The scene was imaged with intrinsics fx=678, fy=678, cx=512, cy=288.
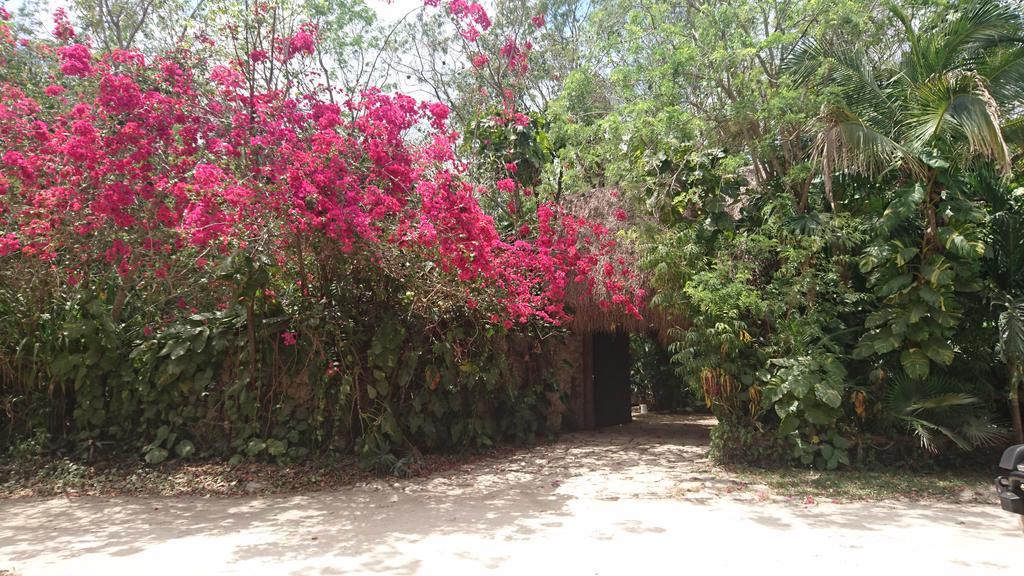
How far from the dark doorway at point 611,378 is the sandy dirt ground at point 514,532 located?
156 inches

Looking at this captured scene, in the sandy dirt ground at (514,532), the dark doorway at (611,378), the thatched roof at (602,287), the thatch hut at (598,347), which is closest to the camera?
the sandy dirt ground at (514,532)

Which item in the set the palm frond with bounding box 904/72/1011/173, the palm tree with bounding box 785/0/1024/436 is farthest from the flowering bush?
the palm frond with bounding box 904/72/1011/173

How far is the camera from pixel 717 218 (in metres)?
7.23

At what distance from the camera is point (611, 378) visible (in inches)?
432

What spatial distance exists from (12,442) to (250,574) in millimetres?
4888

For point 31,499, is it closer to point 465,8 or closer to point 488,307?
point 488,307

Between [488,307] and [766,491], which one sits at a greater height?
[488,307]

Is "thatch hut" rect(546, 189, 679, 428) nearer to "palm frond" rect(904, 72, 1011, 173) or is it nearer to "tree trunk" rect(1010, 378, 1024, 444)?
"palm frond" rect(904, 72, 1011, 173)

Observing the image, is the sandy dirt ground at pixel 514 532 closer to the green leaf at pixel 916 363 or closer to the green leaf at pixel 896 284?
the green leaf at pixel 916 363

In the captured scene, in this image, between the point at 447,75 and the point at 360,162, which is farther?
the point at 447,75

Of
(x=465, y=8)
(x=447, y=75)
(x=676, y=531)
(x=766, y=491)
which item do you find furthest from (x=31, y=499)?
(x=447, y=75)

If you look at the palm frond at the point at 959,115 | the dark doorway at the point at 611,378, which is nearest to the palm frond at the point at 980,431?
the palm frond at the point at 959,115

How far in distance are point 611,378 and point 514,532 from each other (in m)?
6.36

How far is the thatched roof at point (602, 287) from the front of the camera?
821 cm
